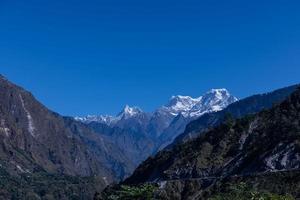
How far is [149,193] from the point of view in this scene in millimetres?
121812

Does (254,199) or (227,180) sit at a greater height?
(227,180)

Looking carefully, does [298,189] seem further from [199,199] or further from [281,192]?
[199,199]

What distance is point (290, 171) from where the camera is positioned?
185m

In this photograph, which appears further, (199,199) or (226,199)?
(199,199)

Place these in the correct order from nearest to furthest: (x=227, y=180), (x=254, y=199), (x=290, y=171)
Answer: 1. (x=254, y=199)
2. (x=290, y=171)
3. (x=227, y=180)

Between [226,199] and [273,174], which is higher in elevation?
[273,174]

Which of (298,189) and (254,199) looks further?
(298,189)

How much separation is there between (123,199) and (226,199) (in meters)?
23.2

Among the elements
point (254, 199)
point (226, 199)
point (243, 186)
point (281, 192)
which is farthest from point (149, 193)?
point (281, 192)

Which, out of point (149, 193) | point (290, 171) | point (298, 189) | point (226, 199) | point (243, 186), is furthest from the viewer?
point (290, 171)

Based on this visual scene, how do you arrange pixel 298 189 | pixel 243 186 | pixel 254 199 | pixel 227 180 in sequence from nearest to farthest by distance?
pixel 254 199 < pixel 243 186 < pixel 298 189 < pixel 227 180

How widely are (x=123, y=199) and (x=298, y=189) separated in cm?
5955

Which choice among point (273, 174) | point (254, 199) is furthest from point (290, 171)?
point (254, 199)

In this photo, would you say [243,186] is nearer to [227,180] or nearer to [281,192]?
[281,192]
